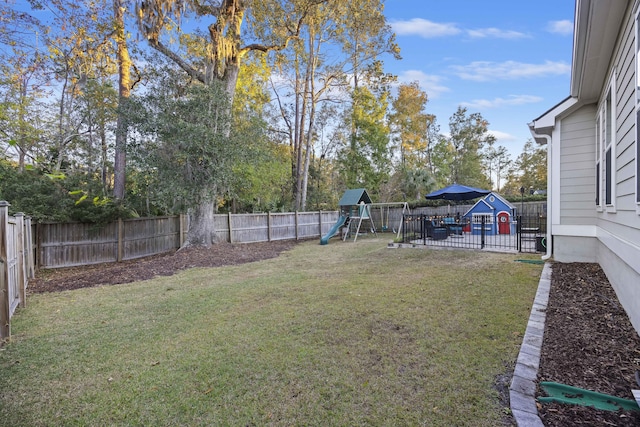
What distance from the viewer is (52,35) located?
7457mm

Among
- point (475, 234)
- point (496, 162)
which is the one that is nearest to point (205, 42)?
point (475, 234)

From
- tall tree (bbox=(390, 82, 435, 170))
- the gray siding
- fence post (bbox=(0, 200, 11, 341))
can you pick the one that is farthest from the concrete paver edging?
tall tree (bbox=(390, 82, 435, 170))

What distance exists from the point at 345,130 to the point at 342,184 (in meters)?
4.21

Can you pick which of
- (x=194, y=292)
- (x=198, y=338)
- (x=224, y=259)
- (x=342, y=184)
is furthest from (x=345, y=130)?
(x=198, y=338)

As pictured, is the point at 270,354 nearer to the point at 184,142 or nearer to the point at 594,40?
the point at 594,40

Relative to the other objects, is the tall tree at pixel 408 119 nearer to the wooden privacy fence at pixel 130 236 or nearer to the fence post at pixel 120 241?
the wooden privacy fence at pixel 130 236

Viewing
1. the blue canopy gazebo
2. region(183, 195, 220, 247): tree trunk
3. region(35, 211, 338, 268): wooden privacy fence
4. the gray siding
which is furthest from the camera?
the blue canopy gazebo

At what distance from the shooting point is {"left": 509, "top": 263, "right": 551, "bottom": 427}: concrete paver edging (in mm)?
1797

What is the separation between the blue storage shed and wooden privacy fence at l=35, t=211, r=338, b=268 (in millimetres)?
8121

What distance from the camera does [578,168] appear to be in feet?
19.2

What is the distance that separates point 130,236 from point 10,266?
21.0 ft

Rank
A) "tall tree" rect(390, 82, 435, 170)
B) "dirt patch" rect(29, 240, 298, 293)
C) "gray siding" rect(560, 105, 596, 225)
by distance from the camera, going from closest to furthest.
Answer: "gray siding" rect(560, 105, 596, 225) < "dirt patch" rect(29, 240, 298, 293) < "tall tree" rect(390, 82, 435, 170)

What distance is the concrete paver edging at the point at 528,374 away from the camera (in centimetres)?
180

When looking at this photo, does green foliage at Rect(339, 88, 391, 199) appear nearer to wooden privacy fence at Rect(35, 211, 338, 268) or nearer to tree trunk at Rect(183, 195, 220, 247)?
wooden privacy fence at Rect(35, 211, 338, 268)
